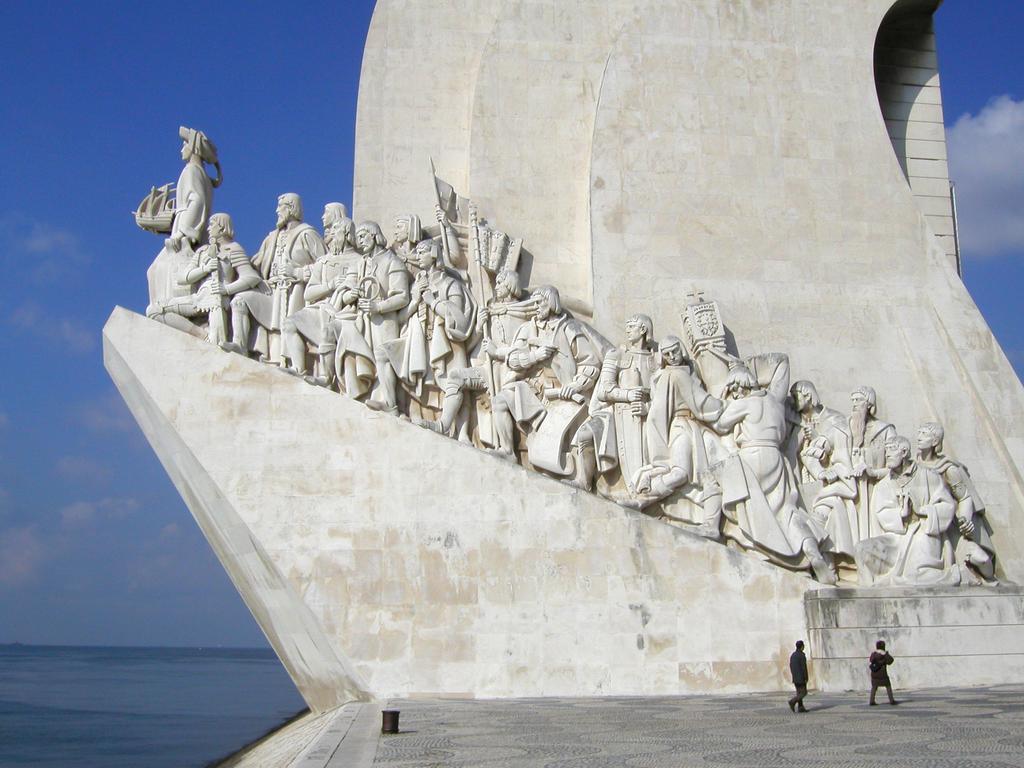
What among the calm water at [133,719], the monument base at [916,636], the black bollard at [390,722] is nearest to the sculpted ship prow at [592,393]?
the monument base at [916,636]

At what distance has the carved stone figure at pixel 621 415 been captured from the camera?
30.3ft

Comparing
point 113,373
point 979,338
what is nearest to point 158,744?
point 113,373

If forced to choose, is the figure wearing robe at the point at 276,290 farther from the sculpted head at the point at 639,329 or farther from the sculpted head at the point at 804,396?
the sculpted head at the point at 804,396

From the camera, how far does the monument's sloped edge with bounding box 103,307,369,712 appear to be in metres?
8.77

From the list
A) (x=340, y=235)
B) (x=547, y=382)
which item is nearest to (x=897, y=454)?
(x=547, y=382)

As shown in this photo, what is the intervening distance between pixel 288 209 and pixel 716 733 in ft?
21.3

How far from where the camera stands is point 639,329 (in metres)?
9.77

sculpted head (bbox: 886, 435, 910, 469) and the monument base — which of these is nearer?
the monument base

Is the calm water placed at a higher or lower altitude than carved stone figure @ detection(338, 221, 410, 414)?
lower

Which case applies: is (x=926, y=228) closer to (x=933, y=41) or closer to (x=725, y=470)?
(x=933, y=41)

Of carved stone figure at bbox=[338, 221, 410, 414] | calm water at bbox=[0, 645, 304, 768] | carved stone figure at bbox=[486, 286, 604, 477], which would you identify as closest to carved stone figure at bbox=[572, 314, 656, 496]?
carved stone figure at bbox=[486, 286, 604, 477]

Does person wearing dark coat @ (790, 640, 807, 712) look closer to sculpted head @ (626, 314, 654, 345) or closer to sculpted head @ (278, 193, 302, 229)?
sculpted head @ (626, 314, 654, 345)

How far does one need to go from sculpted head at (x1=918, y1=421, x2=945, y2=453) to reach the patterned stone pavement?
2.22 meters

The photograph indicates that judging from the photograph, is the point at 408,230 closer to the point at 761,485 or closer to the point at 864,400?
the point at 761,485
